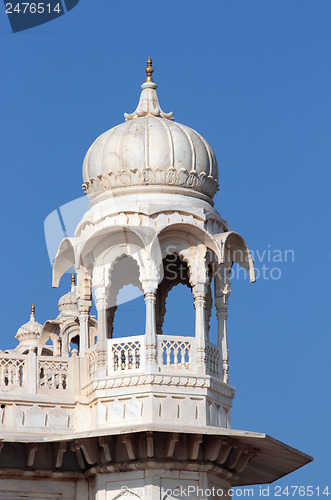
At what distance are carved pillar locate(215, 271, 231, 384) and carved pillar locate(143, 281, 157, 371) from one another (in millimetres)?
1326

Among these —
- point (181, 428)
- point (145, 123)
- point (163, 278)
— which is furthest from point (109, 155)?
point (181, 428)

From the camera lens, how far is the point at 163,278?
31.0m

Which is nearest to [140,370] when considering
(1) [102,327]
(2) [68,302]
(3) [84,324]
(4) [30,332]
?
(1) [102,327]

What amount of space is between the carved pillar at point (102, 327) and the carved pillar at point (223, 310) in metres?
1.90

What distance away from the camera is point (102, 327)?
2891 cm

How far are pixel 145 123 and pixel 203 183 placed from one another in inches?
55.6

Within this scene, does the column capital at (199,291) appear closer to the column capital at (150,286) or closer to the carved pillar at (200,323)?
the carved pillar at (200,323)

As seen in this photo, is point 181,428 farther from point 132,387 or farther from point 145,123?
point 145,123

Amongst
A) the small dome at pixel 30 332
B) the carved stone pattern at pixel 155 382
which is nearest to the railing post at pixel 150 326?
the carved stone pattern at pixel 155 382

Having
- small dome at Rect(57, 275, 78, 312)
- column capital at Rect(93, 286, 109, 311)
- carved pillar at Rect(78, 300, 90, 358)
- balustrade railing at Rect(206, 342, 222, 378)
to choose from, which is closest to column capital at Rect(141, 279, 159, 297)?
column capital at Rect(93, 286, 109, 311)

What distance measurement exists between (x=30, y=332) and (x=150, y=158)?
8.76 metres

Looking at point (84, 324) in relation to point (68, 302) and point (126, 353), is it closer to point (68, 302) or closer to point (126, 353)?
point (126, 353)

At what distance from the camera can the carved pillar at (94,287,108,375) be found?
28625 mm

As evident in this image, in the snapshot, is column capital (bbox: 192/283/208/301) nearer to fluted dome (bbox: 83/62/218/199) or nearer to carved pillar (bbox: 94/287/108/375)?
carved pillar (bbox: 94/287/108/375)
